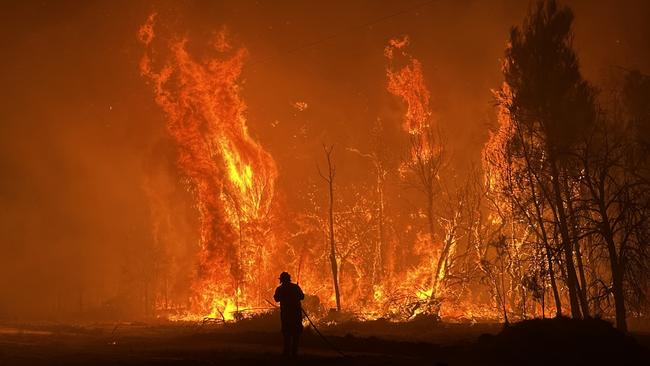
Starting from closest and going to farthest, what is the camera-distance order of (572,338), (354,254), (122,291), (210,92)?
1. (572,338)
2. (210,92)
3. (354,254)
4. (122,291)

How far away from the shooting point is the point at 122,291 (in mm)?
60625

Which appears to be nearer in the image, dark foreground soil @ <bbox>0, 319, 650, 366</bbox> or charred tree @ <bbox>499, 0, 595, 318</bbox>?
dark foreground soil @ <bbox>0, 319, 650, 366</bbox>

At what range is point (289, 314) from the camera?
13.7 meters

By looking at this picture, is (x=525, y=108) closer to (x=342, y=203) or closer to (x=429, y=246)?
(x=429, y=246)

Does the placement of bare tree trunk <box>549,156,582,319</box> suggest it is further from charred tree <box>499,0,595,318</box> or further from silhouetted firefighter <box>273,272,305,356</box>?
silhouetted firefighter <box>273,272,305,356</box>

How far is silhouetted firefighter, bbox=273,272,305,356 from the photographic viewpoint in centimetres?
1364

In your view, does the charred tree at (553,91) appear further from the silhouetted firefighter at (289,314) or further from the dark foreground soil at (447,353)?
the silhouetted firefighter at (289,314)

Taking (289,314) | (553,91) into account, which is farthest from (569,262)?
(289,314)

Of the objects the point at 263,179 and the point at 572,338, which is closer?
the point at 572,338

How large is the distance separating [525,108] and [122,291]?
49.8m

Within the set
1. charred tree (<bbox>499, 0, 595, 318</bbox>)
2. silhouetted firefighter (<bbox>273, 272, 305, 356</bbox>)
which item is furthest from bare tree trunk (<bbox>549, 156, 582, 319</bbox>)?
silhouetted firefighter (<bbox>273, 272, 305, 356</bbox>)

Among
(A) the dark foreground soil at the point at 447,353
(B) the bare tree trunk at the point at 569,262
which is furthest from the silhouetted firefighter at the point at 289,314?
(B) the bare tree trunk at the point at 569,262

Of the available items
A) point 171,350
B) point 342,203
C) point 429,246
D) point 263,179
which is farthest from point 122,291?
point 171,350

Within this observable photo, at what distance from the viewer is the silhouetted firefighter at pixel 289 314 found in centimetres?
1364
